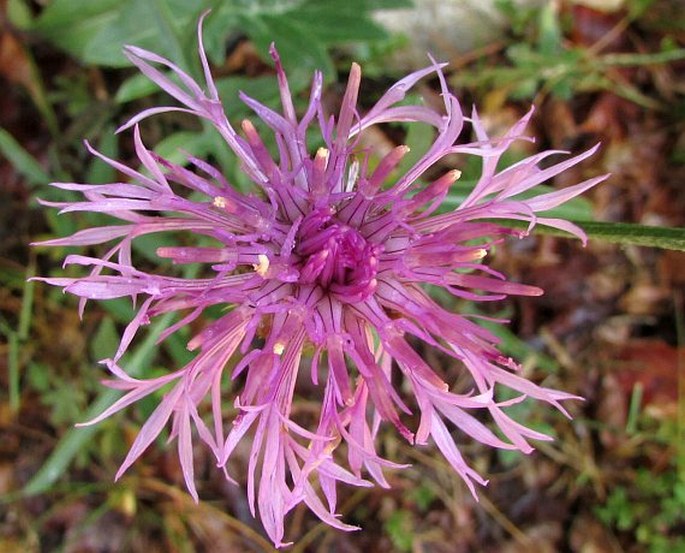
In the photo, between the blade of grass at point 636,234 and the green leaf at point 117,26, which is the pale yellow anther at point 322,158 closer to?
the blade of grass at point 636,234

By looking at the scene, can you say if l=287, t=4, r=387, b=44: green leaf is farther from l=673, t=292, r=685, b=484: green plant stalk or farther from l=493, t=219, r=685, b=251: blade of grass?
l=673, t=292, r=685, b=484: green plant stalk

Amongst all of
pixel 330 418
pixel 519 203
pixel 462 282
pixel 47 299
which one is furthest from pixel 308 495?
pixel 47 299

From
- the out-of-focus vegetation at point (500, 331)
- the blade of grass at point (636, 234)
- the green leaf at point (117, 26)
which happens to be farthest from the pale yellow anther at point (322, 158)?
the out-of-focus vegetation at point (500, 331)

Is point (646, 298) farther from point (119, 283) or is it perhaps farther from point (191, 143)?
point (119, 283)

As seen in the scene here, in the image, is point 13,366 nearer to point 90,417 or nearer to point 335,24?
point 90,417

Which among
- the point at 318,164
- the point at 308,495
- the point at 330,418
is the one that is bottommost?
the point at 308,495

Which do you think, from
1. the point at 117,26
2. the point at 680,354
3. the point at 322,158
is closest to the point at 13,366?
the point at 117,26
